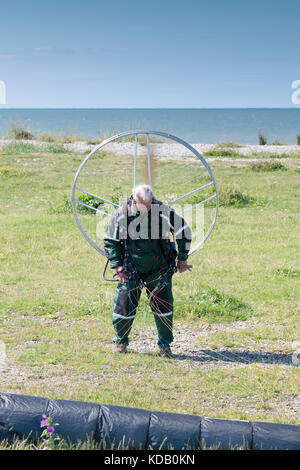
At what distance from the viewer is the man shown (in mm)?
5719

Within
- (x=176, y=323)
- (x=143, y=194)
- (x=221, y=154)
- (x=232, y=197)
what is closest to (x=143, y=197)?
(x=143, y=194)

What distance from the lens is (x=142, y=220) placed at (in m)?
5.69

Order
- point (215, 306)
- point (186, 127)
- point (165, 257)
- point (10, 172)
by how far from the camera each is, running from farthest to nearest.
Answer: point (186, 127), point (10, 172), point (215, 306), point (165, 257)

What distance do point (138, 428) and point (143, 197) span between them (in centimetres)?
241

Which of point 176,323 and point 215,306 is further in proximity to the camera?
point 215,306

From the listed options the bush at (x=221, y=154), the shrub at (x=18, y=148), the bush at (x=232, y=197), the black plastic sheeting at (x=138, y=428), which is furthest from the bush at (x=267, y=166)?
the black plastic sheeting at (x=138, y=428)

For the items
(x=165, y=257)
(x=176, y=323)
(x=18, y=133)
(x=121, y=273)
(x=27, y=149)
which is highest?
(x=18, y=133)

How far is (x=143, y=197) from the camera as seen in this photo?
5.56 m

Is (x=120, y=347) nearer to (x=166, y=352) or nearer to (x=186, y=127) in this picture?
(x=166, y=352)

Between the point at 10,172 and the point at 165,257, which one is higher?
the point at 10,172

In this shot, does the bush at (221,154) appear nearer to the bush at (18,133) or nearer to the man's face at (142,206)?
the bush at (18,133)

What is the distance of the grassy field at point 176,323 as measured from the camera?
5.21 metres

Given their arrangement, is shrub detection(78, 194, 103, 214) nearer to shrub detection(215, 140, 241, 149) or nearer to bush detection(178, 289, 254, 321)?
bush detection(178, 289, 254, 321)

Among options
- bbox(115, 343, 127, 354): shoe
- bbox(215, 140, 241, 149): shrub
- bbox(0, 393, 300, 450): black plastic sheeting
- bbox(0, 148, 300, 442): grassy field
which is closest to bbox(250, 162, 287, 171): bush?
bbox(0, 148, 300, 442): grassy field
